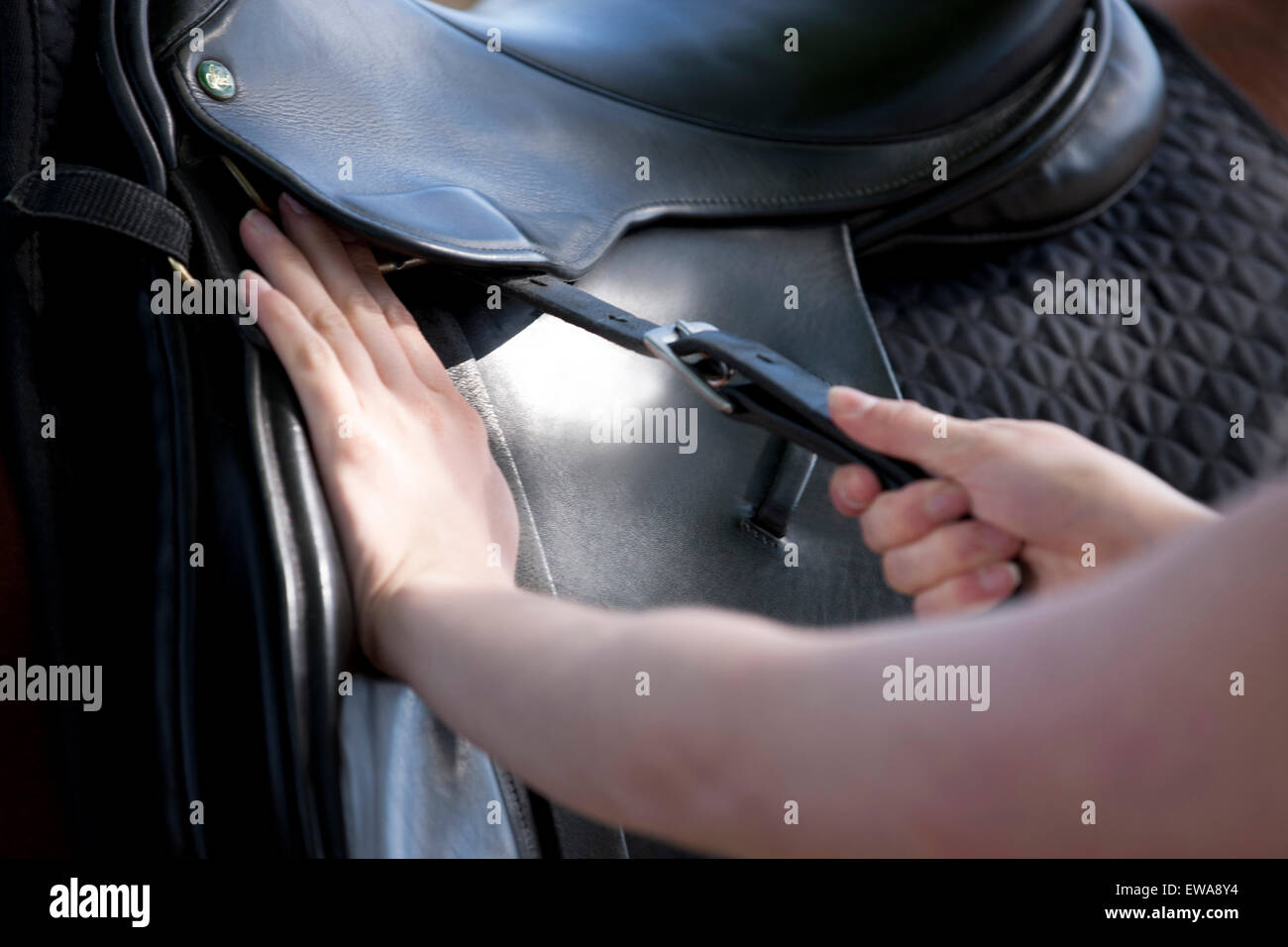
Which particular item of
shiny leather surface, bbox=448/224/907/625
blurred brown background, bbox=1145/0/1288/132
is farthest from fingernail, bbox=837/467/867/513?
blurred brown background, bbox=1145/0/1288/132

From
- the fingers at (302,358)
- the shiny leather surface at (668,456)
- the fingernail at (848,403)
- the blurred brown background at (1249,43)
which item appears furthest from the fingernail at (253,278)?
the blurred brown background at (1249,43)

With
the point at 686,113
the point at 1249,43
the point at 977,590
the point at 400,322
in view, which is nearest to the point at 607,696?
the point at 977,590

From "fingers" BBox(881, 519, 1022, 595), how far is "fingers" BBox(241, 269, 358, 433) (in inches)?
10.6

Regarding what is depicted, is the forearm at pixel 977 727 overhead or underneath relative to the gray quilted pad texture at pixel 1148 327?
underneath

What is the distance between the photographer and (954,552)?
1.56 ft

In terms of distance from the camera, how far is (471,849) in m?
0.47

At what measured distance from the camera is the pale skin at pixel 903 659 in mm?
253

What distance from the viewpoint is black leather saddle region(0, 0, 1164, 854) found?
1.57ft

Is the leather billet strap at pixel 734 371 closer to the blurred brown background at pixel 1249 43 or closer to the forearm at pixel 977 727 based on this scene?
the forearm at pixel 977 727

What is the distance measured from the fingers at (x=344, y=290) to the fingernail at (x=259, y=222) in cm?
1

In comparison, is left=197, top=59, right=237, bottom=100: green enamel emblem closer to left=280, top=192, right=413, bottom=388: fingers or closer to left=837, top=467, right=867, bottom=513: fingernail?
left=280, top=192, right=413, bottom=388: fingers

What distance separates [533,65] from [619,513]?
327mm

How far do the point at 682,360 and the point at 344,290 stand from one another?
0.18 m

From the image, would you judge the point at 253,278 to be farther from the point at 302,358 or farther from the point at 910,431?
the point at 910,431
